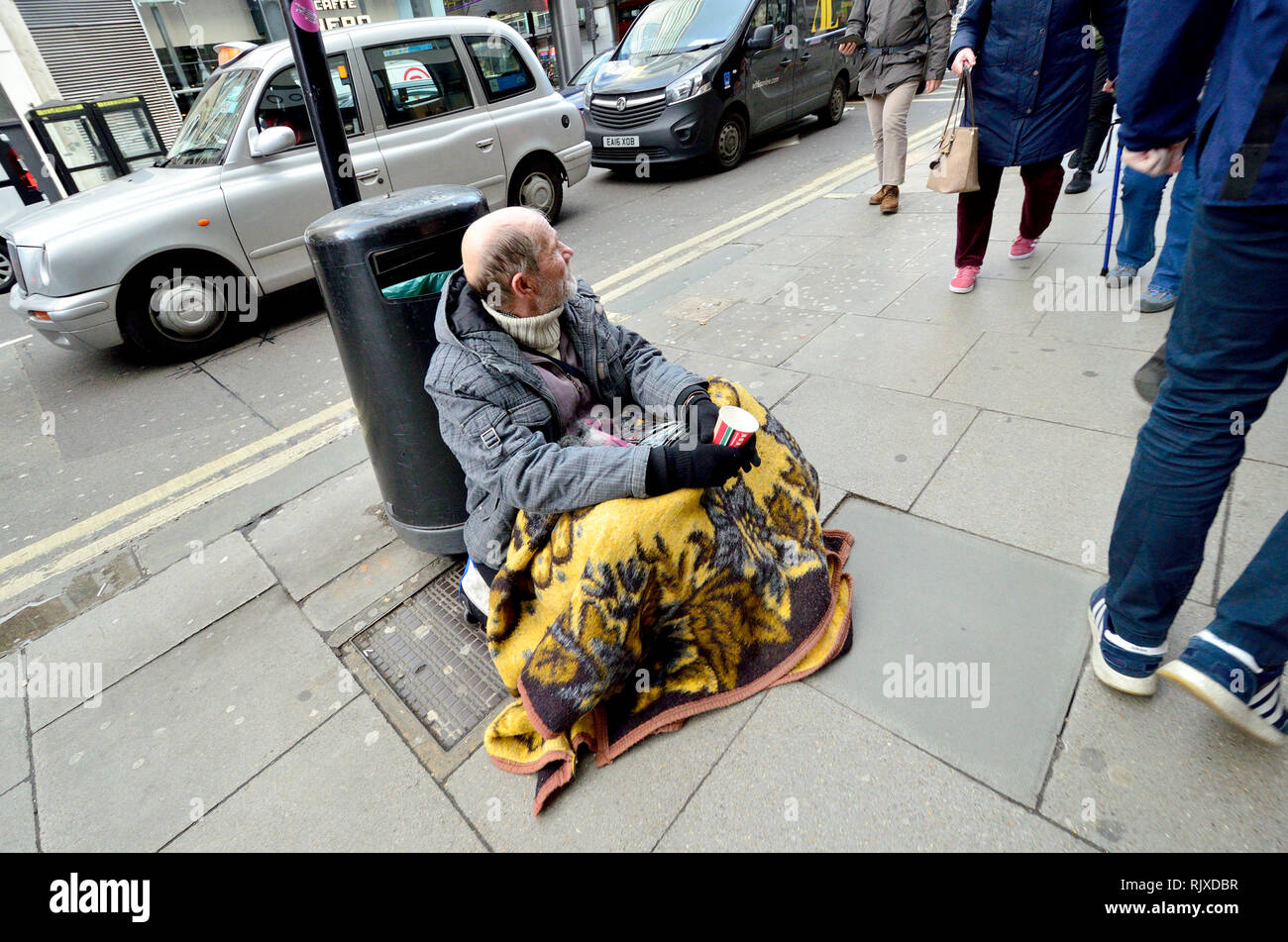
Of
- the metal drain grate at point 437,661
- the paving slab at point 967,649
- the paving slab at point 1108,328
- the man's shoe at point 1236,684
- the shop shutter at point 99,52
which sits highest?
the shop shutter at point 99,52

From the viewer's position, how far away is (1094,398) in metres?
2.99

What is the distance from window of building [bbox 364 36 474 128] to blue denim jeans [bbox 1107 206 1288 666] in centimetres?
618

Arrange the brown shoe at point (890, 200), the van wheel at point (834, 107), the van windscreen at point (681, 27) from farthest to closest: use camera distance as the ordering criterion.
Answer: the van wheel at point (834, 107) < the van windscreen at point (681, 27) < the brown shoe at point (890, 200)

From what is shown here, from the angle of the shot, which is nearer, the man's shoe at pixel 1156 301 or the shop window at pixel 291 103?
the man's shoe at pixel 1156 301

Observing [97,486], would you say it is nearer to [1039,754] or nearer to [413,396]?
[413,396]

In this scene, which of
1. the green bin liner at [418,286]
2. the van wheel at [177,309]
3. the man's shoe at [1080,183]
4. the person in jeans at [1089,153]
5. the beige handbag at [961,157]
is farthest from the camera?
the man's shoe at [1080,183]

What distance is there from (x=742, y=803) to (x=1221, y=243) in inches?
61.0

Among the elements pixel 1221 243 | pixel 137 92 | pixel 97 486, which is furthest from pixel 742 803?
pixel 137 92

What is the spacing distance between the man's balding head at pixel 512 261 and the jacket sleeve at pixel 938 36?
4.53 meters

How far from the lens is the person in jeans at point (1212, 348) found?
1.24 metres

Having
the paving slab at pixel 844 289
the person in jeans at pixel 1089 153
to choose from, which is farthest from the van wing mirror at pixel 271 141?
the person in jeans at pixel 1089 153

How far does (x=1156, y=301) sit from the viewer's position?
3.62m

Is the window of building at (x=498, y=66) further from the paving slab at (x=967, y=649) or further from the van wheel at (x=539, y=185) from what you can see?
the paving slab at (x=967, y=649)

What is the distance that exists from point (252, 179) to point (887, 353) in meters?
4.75
